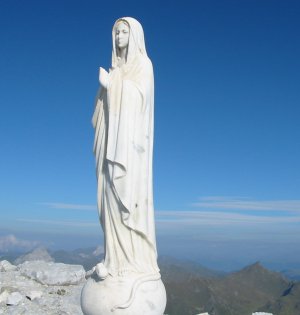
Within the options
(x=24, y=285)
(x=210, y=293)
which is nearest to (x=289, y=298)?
(x=210, y=293)

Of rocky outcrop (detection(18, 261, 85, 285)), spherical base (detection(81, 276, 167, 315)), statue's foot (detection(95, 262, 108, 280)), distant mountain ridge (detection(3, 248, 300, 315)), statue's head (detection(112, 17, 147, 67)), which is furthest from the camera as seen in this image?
distant mountain ridge (detection(3, 248, 300, 315))

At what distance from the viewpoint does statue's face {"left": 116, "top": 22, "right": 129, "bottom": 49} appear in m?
8.88

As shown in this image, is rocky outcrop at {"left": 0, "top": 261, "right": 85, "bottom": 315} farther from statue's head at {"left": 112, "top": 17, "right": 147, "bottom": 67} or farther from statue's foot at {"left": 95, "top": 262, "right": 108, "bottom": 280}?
statue's head at {"left": 112, "top": 17, "right": 147, "bottom": 67}

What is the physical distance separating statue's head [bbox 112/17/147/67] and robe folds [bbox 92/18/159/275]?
0.08 feet

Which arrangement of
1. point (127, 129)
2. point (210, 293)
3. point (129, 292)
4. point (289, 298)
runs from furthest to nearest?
point (210, 293), point (289, 298), point (127, 129), point (129, 292)

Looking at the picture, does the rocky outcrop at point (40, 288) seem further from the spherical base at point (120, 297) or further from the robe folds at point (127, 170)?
the robe folds at point (127, 170)

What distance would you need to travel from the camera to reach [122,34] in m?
8.91

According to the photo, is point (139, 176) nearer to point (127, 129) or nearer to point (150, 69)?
point (127, 129)

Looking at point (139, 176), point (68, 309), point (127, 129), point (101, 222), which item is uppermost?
point (127, 129)

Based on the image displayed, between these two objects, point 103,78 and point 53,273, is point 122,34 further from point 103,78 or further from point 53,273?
point 53,273

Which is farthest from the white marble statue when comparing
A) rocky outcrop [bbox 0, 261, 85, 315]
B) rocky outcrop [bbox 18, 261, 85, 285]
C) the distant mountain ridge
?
the distant mountain ridge

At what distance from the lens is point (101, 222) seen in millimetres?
8703

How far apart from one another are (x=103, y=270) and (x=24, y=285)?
30.2ft

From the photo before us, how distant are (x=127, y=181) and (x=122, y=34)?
2.91 meters
